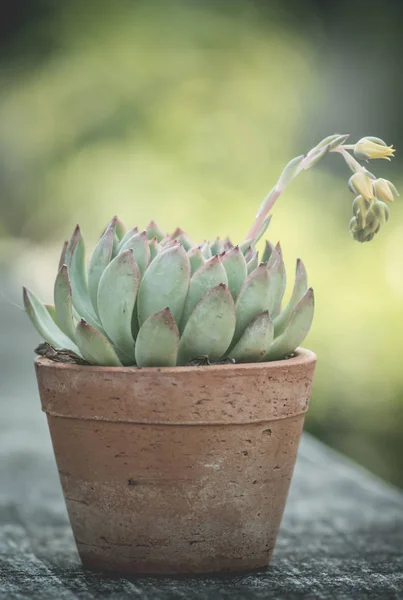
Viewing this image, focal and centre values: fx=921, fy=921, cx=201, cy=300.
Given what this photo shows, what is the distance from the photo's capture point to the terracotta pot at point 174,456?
1.06 metres

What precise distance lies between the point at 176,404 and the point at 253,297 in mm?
157

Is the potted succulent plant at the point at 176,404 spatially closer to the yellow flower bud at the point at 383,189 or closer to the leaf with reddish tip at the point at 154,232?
the yellow flower bud at the point at 383,189

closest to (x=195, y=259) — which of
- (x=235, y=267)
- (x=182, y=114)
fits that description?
(x=235, y=267)

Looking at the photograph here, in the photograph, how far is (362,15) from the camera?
18.2 ft


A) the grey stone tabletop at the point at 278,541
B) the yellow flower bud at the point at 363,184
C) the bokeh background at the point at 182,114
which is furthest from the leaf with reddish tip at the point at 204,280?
the bokeh background at the point at 182,114

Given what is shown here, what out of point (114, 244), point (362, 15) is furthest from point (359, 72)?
point (114, 244)

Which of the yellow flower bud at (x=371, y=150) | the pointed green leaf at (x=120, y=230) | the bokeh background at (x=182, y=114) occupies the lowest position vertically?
the pointed green leaf at (x=120, y=230)

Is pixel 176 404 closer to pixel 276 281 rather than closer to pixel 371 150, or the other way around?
pixel 276 281

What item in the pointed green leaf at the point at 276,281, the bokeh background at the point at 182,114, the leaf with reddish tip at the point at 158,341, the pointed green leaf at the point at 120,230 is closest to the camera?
the leaf with reddish tip at the point at 158,341

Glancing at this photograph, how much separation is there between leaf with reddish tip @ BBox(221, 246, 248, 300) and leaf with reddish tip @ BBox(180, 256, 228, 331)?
2cm

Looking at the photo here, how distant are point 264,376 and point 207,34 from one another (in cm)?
487

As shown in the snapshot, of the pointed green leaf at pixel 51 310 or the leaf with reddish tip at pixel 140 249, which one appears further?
the pointed green leaf at pixel 51 310

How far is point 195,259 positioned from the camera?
3.73ft

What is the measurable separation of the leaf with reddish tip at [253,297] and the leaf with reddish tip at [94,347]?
0.51 ft
